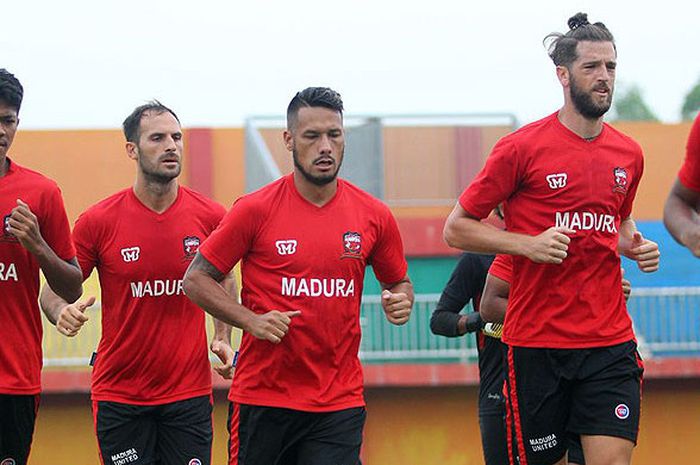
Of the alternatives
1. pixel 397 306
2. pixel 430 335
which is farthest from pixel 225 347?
pixel 430 335

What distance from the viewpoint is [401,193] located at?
20797 millimetres

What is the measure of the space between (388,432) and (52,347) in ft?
14.7

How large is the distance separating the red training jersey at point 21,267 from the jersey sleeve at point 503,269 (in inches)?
98.4

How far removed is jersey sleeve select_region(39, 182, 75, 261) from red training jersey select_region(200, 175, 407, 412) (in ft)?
2.67

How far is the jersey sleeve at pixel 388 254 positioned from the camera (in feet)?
24.3

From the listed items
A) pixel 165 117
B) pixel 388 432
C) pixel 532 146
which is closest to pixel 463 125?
pixel 388 432

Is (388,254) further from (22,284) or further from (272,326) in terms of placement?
(22,284)

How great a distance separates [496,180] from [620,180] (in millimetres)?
654

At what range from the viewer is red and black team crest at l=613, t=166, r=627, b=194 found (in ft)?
24.0

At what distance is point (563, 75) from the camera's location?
7492 millimetres

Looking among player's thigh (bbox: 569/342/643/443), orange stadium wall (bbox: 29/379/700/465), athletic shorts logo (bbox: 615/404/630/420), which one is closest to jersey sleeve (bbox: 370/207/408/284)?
player's thigh (bbox: 569/342/643/443)

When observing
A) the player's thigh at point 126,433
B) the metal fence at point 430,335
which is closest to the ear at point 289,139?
the player's thigh at point 126,433

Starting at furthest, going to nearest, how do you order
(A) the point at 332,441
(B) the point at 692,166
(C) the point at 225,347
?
(C) the point at 225,347 → (A) the point at 332,441 → (B) the point at 692,166

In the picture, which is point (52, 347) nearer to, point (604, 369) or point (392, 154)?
point (392, 154)
